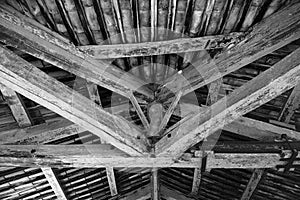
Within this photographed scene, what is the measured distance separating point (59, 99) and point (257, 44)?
1546 mm

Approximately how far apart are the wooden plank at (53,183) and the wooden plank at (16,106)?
2.86 ft

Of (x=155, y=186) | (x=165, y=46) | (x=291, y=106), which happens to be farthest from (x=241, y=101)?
(x=155, y=186)

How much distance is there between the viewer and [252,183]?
3674 mm

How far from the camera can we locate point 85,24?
79.4 inches

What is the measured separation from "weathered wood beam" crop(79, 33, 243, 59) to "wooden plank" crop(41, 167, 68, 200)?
191 cm

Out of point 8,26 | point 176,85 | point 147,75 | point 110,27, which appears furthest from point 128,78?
point 8,26

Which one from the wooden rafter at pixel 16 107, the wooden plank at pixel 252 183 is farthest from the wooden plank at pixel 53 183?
the wooden plank at pixel 252 183

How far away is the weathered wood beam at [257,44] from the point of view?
1.92m

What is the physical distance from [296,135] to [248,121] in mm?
489

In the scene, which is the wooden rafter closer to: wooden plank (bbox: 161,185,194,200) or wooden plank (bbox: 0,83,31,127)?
wooden plank (bbox: 0,83,31,127)

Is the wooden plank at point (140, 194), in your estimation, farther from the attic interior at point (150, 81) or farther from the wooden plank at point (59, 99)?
the wooden plank at point (59, 99)

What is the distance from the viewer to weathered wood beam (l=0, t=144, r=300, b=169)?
7.42 ft

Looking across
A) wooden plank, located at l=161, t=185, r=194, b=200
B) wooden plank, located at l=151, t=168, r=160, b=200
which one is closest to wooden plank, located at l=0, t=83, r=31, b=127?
wooden plank, located at l=151, t=168, r=160, b=200

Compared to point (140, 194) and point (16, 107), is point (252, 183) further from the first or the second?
point (16, 107)
